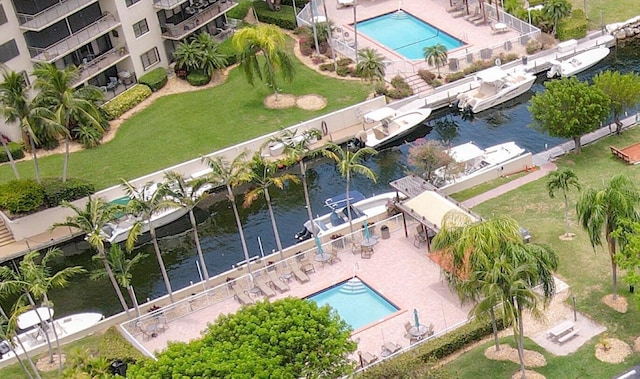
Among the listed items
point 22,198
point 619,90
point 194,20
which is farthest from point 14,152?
point 619,90

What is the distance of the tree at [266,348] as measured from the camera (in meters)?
45.4

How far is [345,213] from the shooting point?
7100 centimetres

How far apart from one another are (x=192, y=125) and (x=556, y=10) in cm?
3613

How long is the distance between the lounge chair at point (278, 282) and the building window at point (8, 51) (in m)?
33.4

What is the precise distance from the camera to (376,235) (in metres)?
66.6

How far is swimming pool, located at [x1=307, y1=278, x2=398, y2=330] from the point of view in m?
59.8

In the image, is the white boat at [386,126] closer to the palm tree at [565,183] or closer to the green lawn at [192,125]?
the green lawn at [192,125]

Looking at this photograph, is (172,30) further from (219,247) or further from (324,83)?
(219,247)

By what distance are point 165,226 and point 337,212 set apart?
14187mm

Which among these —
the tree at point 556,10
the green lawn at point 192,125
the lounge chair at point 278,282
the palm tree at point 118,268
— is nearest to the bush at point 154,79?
the green lawn at point 192,125

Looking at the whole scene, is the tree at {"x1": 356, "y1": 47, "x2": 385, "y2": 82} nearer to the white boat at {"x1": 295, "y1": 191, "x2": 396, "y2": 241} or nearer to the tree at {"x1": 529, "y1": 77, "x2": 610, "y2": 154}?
the white boat at {"x1": 295, "y1": 191, "x2": 396, "y2": 241}

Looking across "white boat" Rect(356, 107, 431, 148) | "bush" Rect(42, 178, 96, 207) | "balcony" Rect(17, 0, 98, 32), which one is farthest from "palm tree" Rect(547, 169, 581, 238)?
"balcony" Rect(17, 0, 98, 32)

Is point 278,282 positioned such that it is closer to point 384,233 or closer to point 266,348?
point 384,233

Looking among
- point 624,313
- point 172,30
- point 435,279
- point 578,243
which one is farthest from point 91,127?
point 624,313
